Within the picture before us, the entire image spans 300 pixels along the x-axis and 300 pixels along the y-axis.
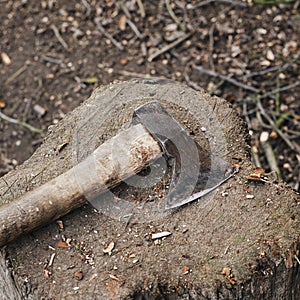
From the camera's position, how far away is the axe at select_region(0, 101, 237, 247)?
1.93 meters

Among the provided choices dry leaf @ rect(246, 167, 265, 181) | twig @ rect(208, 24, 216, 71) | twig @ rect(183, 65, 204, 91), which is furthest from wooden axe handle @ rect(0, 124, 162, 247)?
twig @ rect(208, 24, 216, 71)

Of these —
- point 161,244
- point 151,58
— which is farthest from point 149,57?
point 161,244

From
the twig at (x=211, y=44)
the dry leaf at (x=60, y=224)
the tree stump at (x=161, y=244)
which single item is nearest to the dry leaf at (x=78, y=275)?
the tree stump at (x=161, y=244)

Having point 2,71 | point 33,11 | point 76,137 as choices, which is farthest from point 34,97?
point 76,137

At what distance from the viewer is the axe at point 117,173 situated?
193 centimetres

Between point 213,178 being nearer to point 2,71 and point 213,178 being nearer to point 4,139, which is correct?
point 4,139

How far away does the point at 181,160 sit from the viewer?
2.03 metres

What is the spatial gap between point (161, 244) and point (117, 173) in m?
0.26

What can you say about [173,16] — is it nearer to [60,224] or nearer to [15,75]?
[15,75]

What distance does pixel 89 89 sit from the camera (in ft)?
12.1

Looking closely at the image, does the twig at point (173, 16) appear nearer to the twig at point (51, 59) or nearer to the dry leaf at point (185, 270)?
the twig at point (51, 59)

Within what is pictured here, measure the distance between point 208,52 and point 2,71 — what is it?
1225mm

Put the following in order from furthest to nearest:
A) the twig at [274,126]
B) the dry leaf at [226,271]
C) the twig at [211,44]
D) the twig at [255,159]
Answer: the twig at [211,44] → the twig at [274,126] → the twig at [255,159] → the dry leaf at [226,271]

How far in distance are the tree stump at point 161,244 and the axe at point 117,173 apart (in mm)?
51
